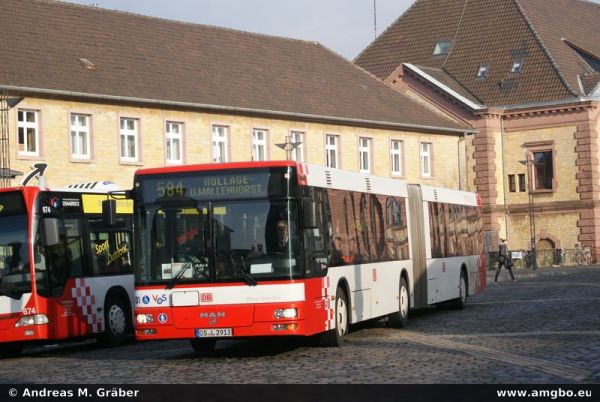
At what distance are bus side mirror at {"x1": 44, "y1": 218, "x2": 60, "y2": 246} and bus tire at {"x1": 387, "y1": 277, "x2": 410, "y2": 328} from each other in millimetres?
6483

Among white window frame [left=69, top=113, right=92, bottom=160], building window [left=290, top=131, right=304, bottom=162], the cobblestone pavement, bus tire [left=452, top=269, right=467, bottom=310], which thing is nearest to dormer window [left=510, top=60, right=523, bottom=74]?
building window [left=290, top=131, right=304, bottom=162]

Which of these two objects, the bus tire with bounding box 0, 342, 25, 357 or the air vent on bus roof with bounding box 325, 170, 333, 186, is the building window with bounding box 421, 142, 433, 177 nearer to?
the bus tire with bounding box 0, 342, 25, 357

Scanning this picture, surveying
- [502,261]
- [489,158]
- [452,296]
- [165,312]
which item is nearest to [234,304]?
[165,312]

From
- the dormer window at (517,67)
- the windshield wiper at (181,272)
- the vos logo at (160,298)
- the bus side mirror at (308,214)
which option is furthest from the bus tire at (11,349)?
the dormer window at (517,67)

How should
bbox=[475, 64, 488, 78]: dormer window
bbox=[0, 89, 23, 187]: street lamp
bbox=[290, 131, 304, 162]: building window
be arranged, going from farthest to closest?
bbox=[475, 64, 488, 78]: dormer window
bbox=[290, 131, 304, 162]: building window
bbox=[0, 89, 23, 187]: street lamp

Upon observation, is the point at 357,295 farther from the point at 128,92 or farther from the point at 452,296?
the point at 128,92

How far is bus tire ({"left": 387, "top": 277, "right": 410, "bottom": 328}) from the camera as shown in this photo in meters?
25.5

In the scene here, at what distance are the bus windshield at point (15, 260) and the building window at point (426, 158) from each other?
4272cm

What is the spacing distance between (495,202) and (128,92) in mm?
31764

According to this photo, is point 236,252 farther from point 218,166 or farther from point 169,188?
point 169,188

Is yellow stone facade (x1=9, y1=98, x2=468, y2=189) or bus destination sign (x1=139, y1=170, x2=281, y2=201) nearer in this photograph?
bus destination sign (x1=139, y1=170, x2=281, y2=201)

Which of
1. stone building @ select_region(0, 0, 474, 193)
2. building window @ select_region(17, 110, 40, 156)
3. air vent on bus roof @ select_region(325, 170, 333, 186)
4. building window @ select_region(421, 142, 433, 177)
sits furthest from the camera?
building window @ select_region(421, 142, 433, 177)

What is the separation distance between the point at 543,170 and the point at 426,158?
12.6 m

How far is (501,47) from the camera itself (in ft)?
248
